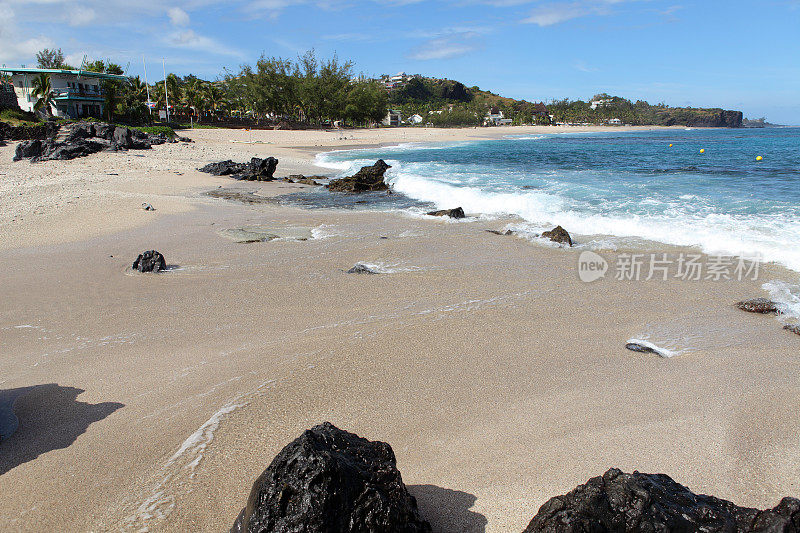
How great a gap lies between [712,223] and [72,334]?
11.4m

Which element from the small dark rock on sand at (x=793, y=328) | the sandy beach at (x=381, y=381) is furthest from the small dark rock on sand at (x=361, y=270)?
the small dark rock on sand at (x=793, y=328)

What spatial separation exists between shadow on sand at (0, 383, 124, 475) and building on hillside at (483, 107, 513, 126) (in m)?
124

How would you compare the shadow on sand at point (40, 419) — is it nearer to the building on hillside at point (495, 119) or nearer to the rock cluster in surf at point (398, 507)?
the rock cluster in surf at point (398, 507)

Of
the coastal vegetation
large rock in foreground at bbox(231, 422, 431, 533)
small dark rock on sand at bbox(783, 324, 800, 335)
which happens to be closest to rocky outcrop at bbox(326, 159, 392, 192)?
small dark rock on sand at bbox(783, 324, 800, 335)

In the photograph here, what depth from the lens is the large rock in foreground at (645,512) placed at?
2.17 metres

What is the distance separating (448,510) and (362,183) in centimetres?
1561

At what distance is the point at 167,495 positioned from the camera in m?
2.91

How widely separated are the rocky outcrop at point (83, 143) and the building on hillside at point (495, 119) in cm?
9997

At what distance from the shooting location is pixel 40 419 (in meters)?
3.66

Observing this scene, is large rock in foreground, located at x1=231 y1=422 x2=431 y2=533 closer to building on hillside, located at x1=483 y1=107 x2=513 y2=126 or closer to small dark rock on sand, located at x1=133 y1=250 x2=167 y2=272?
small dark rock on sand, located at x1=133 y1=250 x2=167 y2=272

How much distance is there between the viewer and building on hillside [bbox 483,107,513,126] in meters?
122

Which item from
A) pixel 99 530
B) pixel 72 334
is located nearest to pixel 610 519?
pixel 99 530

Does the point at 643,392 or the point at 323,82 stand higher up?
the point at 323,82

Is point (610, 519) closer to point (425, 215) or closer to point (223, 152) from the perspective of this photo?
point (425, 215)
